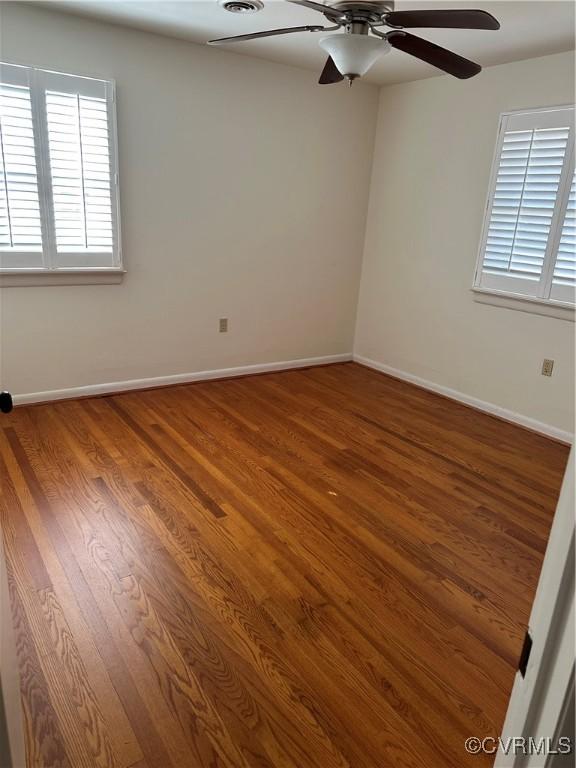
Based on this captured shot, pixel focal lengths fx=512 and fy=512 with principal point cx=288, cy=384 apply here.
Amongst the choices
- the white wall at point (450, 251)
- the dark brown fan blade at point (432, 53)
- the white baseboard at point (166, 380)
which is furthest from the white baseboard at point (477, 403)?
the dark brown fan blade at point (432, 53)

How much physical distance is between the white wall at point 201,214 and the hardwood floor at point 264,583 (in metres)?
0.63

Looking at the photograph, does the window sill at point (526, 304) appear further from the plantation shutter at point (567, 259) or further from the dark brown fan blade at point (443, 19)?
the dark brown fan blade at point (443, 19)

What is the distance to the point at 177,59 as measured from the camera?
3.47 m

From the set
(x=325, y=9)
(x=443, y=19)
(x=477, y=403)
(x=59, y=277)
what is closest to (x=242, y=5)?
(x=325, y=9)

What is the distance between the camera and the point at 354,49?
204 centimetres

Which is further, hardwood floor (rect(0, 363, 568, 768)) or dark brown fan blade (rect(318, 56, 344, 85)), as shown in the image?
dark brown fan blade (rect(318, 56, 344, 85))

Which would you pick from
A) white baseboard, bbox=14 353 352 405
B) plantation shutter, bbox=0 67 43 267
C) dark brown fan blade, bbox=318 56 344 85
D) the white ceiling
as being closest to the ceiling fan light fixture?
dark brown fan blade, bbox=318 56 344 85

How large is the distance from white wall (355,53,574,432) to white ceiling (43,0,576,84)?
32cm

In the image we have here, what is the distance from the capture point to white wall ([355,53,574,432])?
11.5ft

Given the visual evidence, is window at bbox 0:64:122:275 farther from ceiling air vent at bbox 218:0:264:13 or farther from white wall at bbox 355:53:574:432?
white wall at bbox 355:53:574:432

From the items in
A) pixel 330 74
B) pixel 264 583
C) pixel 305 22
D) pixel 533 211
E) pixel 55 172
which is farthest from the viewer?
pixel 533 211

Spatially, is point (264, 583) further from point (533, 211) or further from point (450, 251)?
point (450, 251)

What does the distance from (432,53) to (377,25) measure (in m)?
0.27

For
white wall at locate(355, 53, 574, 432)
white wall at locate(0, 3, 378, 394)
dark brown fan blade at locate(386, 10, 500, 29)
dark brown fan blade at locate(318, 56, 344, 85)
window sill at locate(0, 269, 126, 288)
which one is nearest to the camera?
dark brown fan blade at locate(386, 10, 500, 29)
